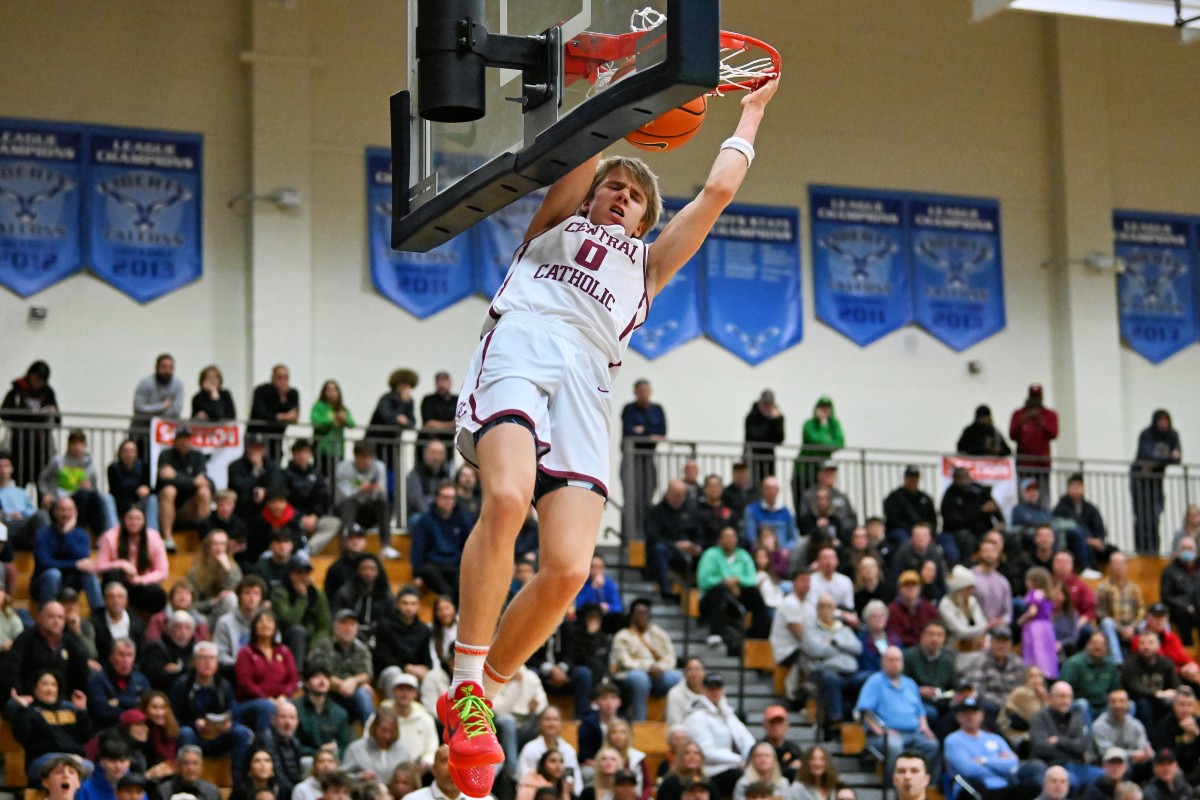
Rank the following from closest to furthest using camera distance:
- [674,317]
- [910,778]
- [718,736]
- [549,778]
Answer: [910,778], [549,778], [718,736], [674,317]

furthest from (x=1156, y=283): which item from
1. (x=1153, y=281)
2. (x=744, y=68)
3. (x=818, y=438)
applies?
(x=744, y=68)

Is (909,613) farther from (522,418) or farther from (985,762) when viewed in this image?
(522,418)

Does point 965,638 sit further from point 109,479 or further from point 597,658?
point 109,479

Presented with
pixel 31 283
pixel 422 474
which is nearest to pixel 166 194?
pixel 31 283

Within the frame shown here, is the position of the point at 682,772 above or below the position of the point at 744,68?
below

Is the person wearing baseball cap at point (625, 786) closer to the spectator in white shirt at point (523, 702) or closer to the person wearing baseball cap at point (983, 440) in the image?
the spectator in white shirt at point (523, 702)

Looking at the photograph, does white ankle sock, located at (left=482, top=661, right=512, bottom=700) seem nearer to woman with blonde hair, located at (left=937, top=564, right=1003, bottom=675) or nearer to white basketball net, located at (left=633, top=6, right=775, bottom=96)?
white basketball net, located at (left=633, top=6, right=775, bottom=96)

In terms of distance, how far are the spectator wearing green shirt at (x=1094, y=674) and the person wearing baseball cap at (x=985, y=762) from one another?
1.58m

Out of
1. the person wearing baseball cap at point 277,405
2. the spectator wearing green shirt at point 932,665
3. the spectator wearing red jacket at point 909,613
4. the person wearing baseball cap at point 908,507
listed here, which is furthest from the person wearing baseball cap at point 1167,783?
the person wearing baseball cap at point 277,405

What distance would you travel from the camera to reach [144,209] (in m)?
21.5

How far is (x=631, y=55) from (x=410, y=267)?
17364 mm

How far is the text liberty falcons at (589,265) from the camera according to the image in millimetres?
6008

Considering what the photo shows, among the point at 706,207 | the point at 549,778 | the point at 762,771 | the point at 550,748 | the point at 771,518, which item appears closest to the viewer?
the point at 706,207

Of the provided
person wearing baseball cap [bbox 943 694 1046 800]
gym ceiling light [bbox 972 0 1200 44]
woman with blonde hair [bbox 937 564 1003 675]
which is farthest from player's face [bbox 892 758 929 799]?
gym ceiling light [bbox 972 0 1200 44]
